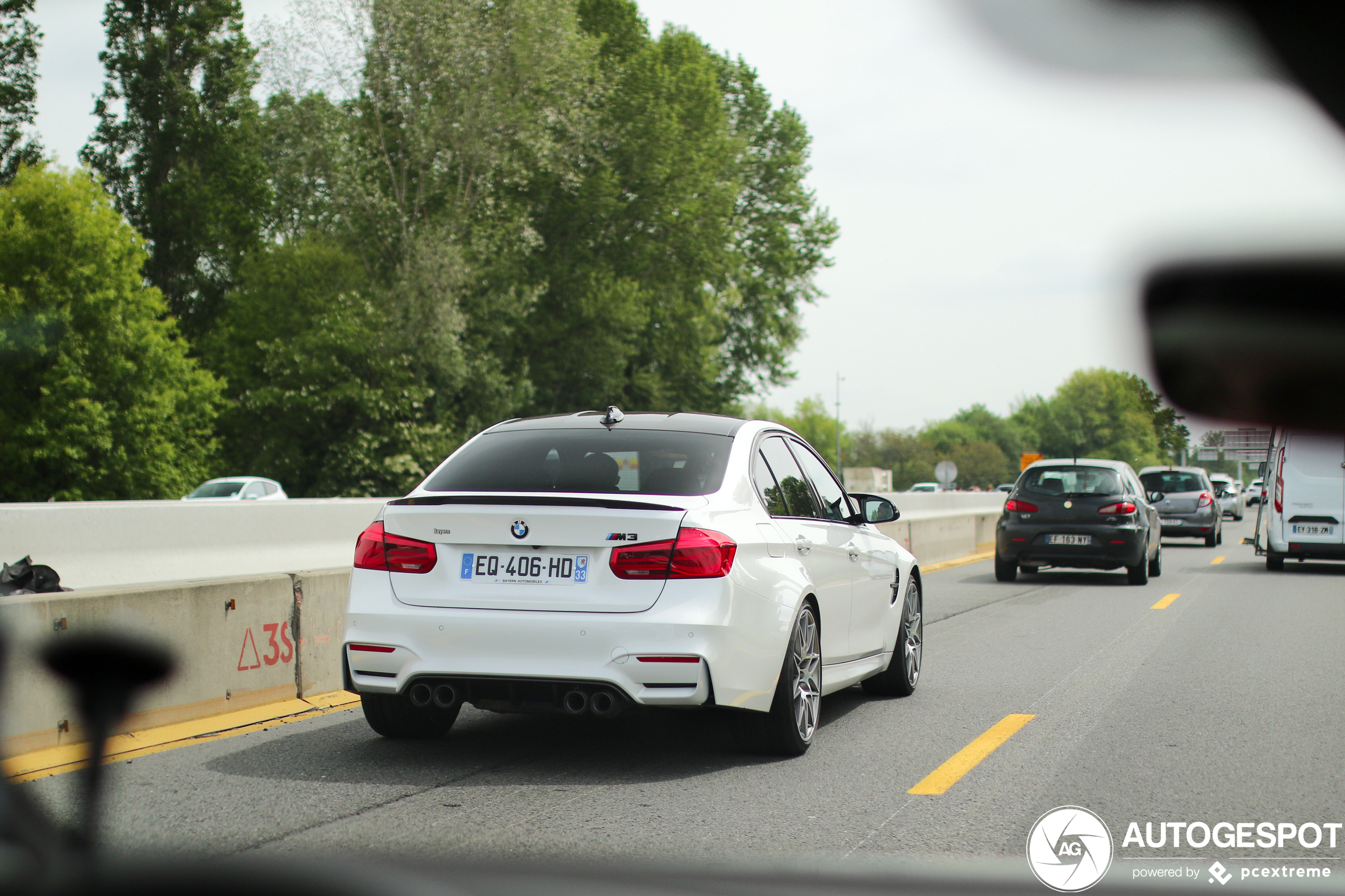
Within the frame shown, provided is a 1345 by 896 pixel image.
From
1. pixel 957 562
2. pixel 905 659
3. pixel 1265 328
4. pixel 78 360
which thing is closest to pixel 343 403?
pixel 78 360

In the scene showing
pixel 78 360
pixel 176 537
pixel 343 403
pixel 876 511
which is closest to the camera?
pixel 876 511

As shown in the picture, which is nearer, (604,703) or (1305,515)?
(604,703)

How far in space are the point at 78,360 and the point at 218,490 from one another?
1059cm

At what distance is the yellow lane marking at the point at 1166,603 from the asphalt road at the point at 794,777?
483 centimetres

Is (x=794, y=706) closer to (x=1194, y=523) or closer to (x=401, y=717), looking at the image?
(x=401, y=717)

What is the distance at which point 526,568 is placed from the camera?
5.89 metres

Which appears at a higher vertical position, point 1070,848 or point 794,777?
point 1070,848

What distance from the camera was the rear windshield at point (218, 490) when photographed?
28641 mm

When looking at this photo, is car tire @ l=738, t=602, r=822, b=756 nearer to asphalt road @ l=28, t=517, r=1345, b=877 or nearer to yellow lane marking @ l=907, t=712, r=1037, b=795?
asphalt road @ l=28, t=517, r=1345, b=877

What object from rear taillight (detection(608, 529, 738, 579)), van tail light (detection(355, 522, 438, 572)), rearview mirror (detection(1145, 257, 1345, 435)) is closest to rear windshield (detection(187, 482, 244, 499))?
van tail light (detection(355, 522, 438, 572))

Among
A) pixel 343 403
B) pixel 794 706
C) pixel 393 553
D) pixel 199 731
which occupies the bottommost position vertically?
pixel 199 731

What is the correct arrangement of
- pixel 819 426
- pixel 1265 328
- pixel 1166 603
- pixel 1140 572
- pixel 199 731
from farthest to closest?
pixel 819 426 < pixel 1140 572 < pixel 1166 603 < pixel 199 731 < pixel 1265 328

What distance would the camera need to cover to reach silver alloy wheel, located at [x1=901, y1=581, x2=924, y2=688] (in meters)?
8.48

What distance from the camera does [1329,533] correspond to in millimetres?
19438
